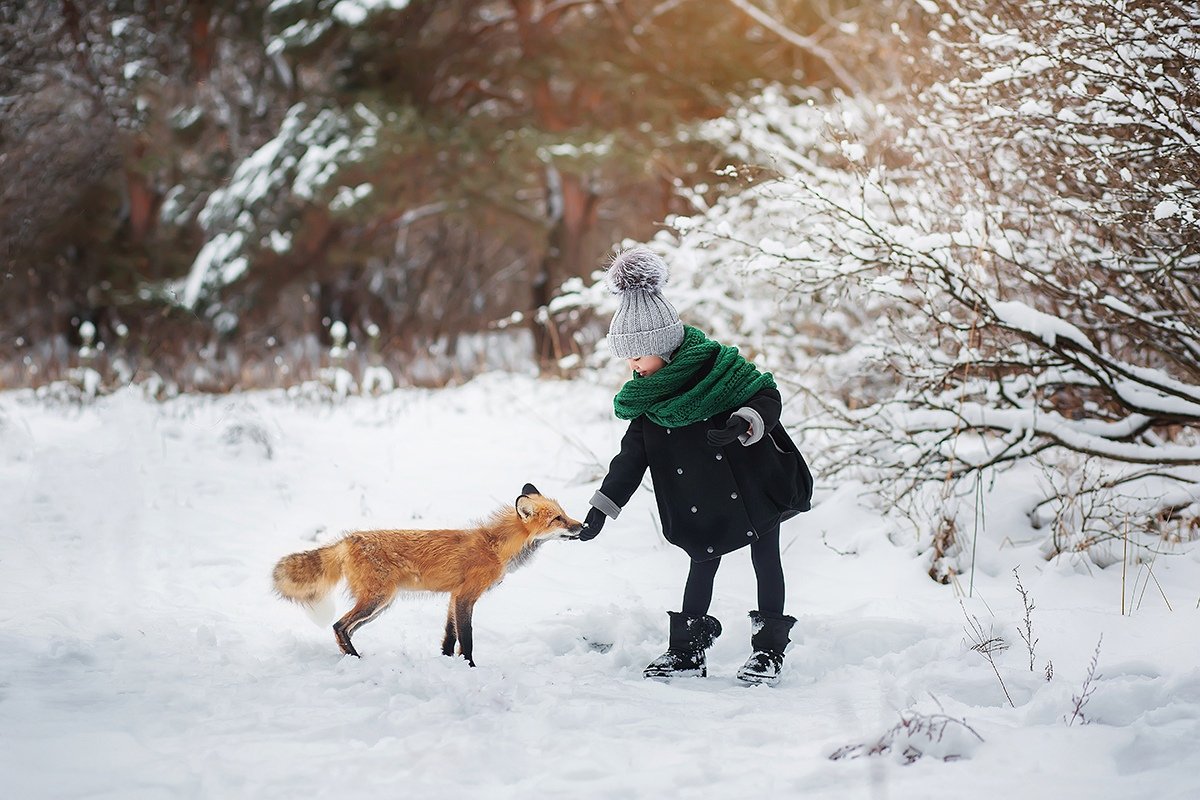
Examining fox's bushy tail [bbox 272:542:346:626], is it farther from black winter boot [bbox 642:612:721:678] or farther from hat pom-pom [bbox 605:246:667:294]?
hat pom-pom [bbox 605:246:667:294]

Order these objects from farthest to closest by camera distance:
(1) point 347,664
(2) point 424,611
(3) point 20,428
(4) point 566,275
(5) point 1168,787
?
(4) point 566,275, (3) point 20,428, (2) point 424,611, (1) point 347,664, (5) point 1168,787

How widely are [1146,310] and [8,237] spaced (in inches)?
364

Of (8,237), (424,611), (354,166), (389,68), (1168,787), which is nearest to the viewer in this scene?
(1168,787)

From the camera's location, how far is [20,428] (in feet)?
26.6

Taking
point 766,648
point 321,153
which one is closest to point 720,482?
point 766,648

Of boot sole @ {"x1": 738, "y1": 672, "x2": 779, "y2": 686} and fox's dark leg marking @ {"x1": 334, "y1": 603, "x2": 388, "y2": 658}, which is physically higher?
fox's dark leg marking @ {"x1": 334, "y1": 603, "x2": 388, "y2": 658}

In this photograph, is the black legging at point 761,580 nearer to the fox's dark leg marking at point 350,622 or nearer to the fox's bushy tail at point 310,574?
the fox's dark leg marking at point 350,622

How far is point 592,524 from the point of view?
3779 mm

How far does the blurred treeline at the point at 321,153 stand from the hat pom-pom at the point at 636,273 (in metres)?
6.69

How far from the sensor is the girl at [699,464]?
3.71 m

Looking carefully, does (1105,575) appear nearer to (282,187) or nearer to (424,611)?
(424,611)

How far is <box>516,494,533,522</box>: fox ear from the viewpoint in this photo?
12.3ft

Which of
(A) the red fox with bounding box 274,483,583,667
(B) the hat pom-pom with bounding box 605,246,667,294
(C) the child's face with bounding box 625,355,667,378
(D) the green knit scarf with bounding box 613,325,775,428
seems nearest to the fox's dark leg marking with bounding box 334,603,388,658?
(A) the red fox with bounding box 274,483,583,667

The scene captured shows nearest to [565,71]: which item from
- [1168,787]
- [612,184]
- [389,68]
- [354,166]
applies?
[389,68]
